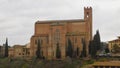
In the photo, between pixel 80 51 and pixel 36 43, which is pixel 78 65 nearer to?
pixel 80 51

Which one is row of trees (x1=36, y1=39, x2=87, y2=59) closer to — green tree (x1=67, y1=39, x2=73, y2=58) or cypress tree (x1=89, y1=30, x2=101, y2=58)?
green tree (x1=67, y1=39, x2=73, y2=58)

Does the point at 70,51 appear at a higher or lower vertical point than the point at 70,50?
lower

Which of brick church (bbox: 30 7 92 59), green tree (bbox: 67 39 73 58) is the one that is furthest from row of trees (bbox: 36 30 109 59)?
brick church (bbox: 30 7 92 59)

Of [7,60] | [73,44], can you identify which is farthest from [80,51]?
[7,60]

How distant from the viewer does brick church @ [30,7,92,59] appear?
80.6 m

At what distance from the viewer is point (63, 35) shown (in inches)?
3209

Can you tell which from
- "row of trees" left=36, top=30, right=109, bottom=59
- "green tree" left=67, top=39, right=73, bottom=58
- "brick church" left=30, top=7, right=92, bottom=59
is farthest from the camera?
"brick church" left=30, top=7, right=92, bottom=59

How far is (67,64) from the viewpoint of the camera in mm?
72500

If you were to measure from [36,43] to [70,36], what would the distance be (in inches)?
347

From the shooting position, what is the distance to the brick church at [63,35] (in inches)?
3174

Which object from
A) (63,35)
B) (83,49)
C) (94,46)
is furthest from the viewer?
(63,35)

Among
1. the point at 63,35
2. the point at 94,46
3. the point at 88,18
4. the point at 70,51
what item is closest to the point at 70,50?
the point at 70,51

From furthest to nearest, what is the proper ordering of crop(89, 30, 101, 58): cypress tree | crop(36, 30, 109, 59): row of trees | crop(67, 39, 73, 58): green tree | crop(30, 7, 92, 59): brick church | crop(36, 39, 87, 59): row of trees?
crop(30, 7, 92, 59): brick church
crop(67, 39, 73, 58): green tree
crop(36, 39, 87, 59): row of trees
crop(36, 30, 109, 59): row of trees
crop(89, 30, 101, 58): cypress tree

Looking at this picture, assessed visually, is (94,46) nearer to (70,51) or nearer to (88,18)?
(70,51)
